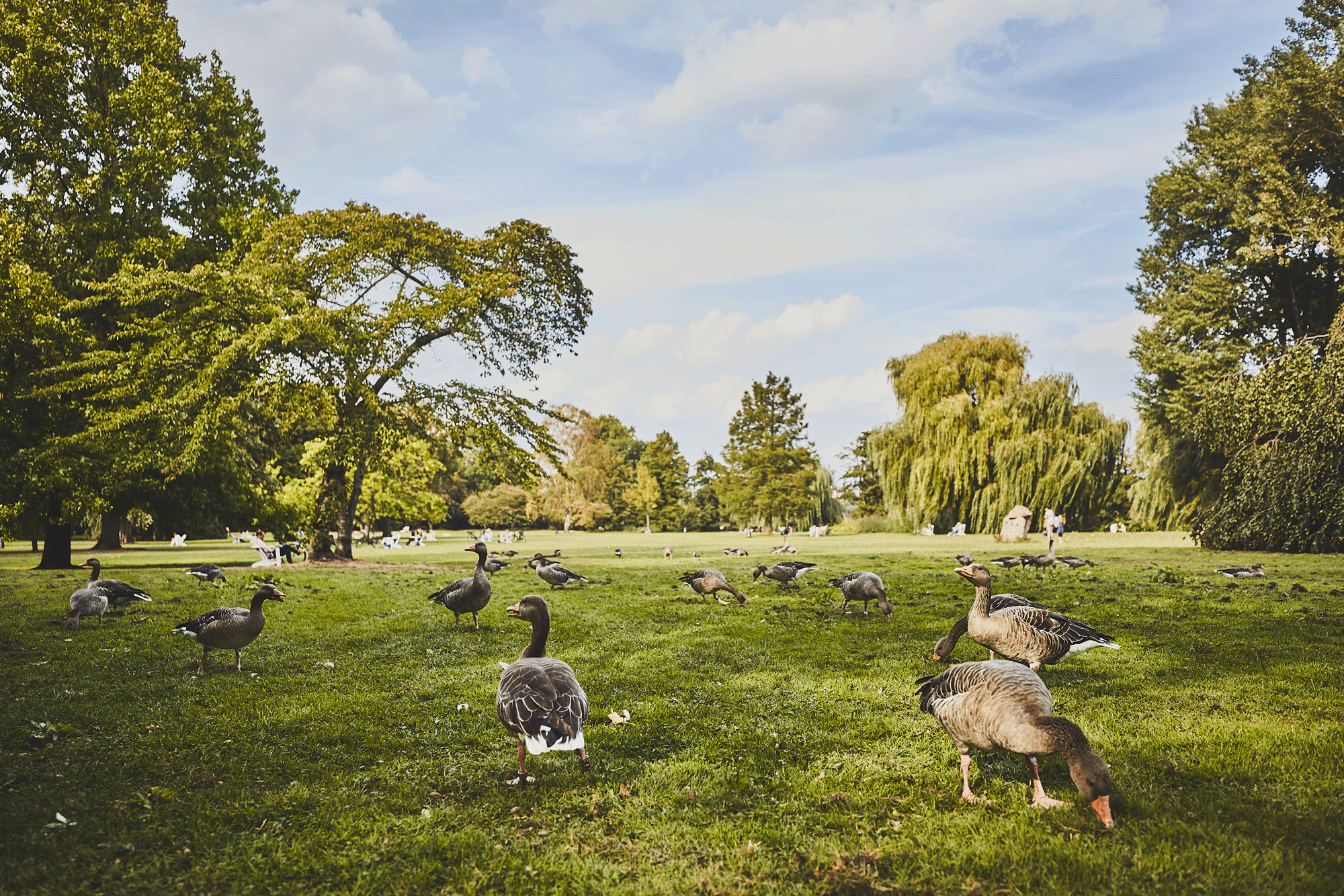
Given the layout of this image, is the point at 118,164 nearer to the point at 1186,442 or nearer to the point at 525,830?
the point at 525,830

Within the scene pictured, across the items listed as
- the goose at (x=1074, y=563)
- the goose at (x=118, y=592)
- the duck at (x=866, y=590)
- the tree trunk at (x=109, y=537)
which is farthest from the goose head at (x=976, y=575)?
the tree trunk at (x=109, y=537)

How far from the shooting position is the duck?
1127 centimetres

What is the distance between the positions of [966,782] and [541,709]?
2995mm

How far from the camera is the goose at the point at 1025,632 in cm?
679

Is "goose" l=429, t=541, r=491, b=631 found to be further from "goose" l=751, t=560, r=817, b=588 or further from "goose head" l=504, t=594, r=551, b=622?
"goose" l=751, t=560, r=817, b=588

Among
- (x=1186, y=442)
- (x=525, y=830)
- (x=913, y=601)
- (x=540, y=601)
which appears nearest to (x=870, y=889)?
(x=525, y=830)

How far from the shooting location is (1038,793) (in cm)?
439

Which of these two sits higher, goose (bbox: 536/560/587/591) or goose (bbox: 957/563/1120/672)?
goose (bbox: 957/563/1120/672)

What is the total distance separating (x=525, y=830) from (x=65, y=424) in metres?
23.7

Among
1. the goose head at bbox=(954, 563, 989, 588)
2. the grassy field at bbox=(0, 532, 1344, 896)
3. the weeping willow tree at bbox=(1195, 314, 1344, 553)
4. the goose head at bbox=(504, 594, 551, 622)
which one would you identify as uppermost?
the weeping willow tree at bbox=(1195, 314, 1344, 553)

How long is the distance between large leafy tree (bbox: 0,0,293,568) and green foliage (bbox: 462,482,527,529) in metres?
54.6

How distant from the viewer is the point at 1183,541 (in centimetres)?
3006

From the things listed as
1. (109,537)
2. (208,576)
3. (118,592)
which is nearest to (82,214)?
(208,576)

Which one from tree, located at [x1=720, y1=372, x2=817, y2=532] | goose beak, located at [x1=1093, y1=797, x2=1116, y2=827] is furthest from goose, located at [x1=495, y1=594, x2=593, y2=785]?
tree, located at [x1=720, y1=372, x2=817, y2=532]
